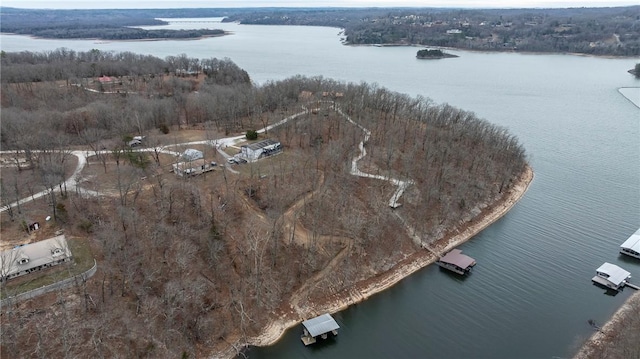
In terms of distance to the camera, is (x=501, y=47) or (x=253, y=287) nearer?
(x=253, y=287)

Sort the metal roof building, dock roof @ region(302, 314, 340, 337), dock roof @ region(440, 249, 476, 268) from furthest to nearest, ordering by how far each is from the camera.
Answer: dock roof @ region(440, 249, 476, 268) → the metal roof building → dock roof @ region(302, 314, 340, 337)

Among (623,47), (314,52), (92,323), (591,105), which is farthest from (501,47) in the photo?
(92,323)

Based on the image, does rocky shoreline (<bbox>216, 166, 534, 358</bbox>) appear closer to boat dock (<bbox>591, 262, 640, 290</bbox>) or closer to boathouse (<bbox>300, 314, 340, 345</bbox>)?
boathouse (<bbox>300, 314, 340, 345</bbox>)

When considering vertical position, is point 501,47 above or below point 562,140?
above

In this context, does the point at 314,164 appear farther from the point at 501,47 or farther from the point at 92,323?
the point at 501,47

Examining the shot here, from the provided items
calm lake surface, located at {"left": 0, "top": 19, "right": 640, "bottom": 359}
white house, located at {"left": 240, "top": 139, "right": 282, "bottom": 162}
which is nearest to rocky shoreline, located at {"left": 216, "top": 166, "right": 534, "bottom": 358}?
calm lake surface, located at {"left": 0, "top": 19, "right": 640, "bottom": 359}

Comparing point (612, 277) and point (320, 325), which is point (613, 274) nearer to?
point (612, 277)
